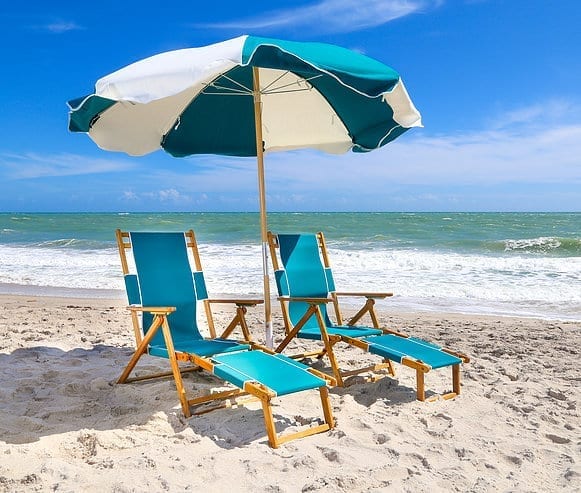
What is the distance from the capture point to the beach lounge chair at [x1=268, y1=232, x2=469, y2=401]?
12.3ft

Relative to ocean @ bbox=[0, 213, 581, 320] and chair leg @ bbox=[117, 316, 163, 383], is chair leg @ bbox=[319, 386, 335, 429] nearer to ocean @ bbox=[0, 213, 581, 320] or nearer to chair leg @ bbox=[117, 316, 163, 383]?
chair leg @ bbox=[117, 316, 163, 383]

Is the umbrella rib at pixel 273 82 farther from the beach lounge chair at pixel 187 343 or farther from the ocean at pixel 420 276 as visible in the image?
→ the ocean at pixel 420 276

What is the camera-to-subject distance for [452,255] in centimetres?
1593


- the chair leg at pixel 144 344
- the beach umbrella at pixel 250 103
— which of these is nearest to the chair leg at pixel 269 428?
the chair leg at pixel 144 344

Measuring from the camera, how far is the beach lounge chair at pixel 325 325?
3744 millimetres

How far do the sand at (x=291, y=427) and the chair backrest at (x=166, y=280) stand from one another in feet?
1.35

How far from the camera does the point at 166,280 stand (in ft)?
13.7

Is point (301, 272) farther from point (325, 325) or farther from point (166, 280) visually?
point (166, 280)

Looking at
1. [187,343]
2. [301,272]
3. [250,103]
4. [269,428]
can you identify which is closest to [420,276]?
[301,272]

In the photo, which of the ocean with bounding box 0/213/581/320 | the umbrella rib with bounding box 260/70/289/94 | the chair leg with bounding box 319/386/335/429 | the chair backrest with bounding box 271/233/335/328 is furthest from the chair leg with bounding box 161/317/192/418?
the ocean with bounding box 0/213/581/320

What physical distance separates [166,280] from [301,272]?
120 cm

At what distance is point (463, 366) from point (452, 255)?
11792 mm

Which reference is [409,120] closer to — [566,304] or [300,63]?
[300,63]

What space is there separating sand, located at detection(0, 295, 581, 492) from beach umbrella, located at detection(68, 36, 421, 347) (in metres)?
1.01
